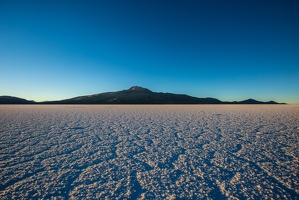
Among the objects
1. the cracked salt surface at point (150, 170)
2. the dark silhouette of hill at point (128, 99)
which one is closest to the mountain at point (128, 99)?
the dark silhouette of hill at point (128, 99)

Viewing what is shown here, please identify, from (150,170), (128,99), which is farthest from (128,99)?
(150,170)

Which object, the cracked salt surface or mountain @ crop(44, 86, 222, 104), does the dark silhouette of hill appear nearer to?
mountain @ crop(44, 86, 222, 104)

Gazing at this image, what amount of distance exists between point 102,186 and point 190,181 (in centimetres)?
130

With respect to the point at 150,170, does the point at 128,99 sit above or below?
above

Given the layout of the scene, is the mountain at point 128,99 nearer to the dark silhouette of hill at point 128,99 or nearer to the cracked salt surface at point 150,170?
the dark silhouette of hill at point 128,99

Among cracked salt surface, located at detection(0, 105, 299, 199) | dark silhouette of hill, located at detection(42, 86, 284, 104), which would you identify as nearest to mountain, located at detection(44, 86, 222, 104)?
dark silhouette of hill, located at detection(42, 86, 284, 104)

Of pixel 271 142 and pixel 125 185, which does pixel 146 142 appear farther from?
pixel 271 142

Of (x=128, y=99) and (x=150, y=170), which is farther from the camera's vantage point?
(x=128, y=99)

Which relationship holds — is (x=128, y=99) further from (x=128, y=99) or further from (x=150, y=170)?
(x=150, y=170)

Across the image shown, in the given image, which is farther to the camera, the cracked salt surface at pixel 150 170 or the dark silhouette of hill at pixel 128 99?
the dark silhouette of hill at pixel 128 99

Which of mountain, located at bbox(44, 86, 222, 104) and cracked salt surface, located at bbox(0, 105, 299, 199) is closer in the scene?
cracked salt surface, located at bbox(0, 105, 299, 199)

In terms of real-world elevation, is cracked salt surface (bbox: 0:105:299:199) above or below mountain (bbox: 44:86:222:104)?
below

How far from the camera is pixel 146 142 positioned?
4.49 m

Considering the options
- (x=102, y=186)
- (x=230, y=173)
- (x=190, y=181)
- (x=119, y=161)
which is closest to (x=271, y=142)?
(x=230, y=173)
